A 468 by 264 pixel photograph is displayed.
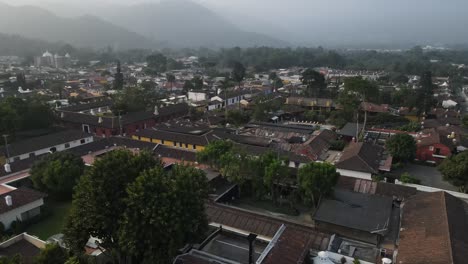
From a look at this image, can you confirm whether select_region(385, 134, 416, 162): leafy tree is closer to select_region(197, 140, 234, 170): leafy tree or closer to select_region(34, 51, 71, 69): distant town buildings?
select_region(197, 140, 234, 170): leafy tree

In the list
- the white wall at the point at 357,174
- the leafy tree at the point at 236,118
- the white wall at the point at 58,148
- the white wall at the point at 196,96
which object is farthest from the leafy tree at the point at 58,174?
the white wall at the point at 196,96

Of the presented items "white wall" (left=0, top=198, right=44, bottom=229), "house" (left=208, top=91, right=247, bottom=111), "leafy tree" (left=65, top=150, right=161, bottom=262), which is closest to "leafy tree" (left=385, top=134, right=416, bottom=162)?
"leafy tree" (left=65, top=150, right=161, bottom=262)

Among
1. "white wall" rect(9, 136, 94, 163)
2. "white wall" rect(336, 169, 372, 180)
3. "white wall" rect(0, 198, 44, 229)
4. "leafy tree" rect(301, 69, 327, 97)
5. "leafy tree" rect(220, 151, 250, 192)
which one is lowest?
"white wall" rect(9, 136, 94, 163)

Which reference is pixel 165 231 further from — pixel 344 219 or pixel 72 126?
pixel 72 126

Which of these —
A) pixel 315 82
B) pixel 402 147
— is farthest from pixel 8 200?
pixel 315 82

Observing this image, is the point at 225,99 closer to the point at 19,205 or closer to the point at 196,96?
the point at 196,96

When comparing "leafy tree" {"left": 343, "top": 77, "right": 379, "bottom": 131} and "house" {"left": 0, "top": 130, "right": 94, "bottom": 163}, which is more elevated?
"leafy tree" {"left": 343, "top": 77, "right": 379, "bottom": 131}
